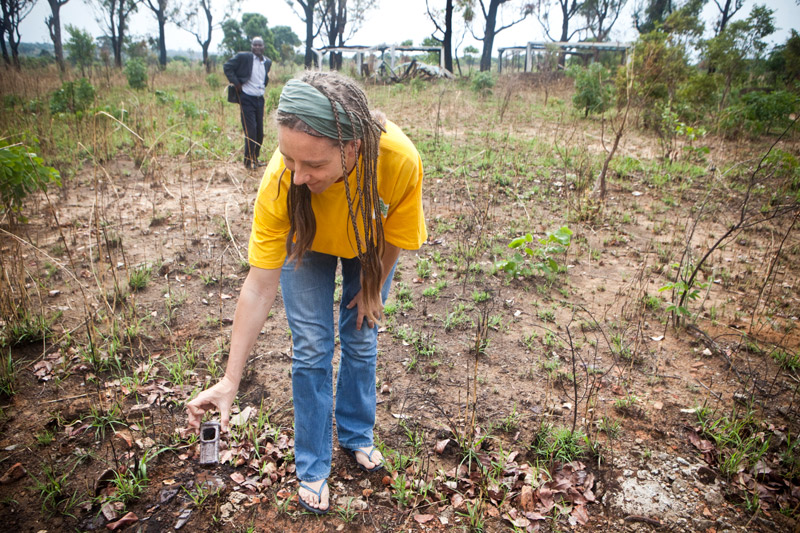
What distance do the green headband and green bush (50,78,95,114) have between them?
850cm

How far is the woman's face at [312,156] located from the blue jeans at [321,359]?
39 centimetres

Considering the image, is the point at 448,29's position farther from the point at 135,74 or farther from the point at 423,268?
the point at 423,268

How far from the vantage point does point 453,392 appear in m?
2.85

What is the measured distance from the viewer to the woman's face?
1.41m

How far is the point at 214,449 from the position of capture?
69.7 inches

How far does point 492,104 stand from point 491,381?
11.4 m

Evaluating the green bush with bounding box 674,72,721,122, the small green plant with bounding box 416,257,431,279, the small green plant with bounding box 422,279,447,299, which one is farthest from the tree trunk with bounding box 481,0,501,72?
the small green plant with bounding box 422,279,447,299

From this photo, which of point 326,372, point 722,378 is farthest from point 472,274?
point 326,372

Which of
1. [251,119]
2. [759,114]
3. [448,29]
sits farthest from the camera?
[448,29]

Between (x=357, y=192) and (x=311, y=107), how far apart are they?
356mm

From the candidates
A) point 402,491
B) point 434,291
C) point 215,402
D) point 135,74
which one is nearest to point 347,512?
point 402,491

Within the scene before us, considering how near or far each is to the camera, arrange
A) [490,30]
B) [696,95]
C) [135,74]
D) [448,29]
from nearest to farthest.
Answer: [696,95]
[135,74]
[448,29]
[490,30]

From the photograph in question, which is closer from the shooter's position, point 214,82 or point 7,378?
point 7,378

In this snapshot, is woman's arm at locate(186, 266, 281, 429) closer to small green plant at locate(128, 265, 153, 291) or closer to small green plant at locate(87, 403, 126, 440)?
small green plant at locate(87, 403, 126, 440)
